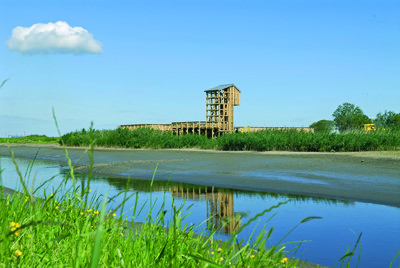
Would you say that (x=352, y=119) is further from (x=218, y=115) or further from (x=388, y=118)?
(x=218, y=115)

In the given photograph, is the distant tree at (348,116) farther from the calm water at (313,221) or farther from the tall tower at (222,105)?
the calm water at (313,221)

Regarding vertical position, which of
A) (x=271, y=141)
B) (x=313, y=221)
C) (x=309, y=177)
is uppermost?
(x=271, y=141)

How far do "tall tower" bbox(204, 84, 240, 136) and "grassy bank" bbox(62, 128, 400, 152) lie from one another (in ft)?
33.3

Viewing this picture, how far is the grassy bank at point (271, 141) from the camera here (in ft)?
72.1

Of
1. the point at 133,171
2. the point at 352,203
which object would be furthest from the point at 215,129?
the point at 352,203

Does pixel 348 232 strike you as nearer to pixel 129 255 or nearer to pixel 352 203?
pixel 352 203

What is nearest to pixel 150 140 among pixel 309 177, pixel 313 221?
pixel 309 177

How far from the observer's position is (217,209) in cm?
704

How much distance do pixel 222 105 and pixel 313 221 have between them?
36.3 meters

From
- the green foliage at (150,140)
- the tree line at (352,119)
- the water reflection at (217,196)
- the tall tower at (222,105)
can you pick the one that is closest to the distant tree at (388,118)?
the tree line at (352,119)

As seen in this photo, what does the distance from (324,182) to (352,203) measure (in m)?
2.63

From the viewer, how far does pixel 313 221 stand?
20.4 ft

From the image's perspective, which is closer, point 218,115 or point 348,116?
point 218,115

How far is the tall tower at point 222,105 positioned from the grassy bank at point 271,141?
33.3 feet
